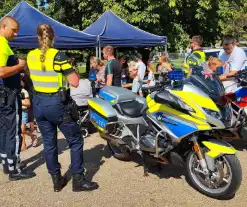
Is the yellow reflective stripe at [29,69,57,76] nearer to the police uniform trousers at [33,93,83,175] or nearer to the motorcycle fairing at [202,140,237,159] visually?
the police uniform trousers at [33,93,83,175]

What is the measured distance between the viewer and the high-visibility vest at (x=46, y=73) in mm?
3649

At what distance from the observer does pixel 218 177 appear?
3.64 metres

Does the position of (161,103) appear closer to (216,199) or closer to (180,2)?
(216,199)

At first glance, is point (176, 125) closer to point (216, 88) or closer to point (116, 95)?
point (216, 88)

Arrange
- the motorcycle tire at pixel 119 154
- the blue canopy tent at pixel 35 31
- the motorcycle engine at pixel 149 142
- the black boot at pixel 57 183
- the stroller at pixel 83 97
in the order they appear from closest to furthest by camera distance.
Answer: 1. the motorcycle engine at pixel 149 142
2. the black boot at pixel 57 183
3. the motorcycle tire at pixel 119 154
4. the stroller at pixel 83 97
5. the blue canopy tent at pixel 35 31

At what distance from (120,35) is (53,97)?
747 centimetres

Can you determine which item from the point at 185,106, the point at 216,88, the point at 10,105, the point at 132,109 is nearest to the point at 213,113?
the point at 185,106

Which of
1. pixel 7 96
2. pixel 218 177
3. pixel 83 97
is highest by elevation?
pixel 7 96

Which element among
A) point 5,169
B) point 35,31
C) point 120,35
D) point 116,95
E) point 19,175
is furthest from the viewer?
point 120,35

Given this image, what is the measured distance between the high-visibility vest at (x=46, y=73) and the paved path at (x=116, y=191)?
3.98 feet

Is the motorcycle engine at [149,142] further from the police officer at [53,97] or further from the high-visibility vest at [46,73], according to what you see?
the high-visibility vest at [46,73]

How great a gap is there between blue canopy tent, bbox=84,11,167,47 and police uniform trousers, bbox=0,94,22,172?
5920mm

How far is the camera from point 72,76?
3.67 meters

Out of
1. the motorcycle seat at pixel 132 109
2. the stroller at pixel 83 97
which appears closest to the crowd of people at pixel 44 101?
the motorcycle seat at pixel 132 109
